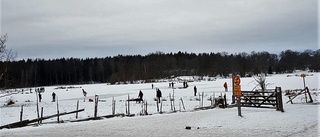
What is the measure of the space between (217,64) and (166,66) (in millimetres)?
24988

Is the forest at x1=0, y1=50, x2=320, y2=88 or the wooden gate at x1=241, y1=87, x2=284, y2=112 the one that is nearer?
the wooden gate at x1=241, y1=87, x2=284, y2=112

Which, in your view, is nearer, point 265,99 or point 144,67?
point 265,99

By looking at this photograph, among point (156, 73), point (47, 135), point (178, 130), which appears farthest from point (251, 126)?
point (156, 73)

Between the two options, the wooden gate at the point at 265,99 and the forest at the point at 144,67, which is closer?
the wooden gate at the point at 265,99

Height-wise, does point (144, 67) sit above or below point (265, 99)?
above

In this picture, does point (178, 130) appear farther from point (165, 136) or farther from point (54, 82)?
point (54, 82)

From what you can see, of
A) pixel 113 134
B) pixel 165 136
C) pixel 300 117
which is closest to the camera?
pixel 165 136

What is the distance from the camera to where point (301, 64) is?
158750 millimetres

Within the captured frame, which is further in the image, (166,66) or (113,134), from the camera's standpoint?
(166,66)

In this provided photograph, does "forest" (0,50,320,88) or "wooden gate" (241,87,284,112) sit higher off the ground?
"forest" (0,50,320,88)

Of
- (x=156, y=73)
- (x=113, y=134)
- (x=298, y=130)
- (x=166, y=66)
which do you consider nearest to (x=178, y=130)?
(x=113, y=134)

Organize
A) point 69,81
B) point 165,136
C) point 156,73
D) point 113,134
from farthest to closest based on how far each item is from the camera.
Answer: point 69,81, point 156,73, point 113,134, point 165,136

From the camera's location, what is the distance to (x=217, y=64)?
520 ft

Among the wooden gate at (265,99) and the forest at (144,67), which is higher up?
the forest at (144,67)
